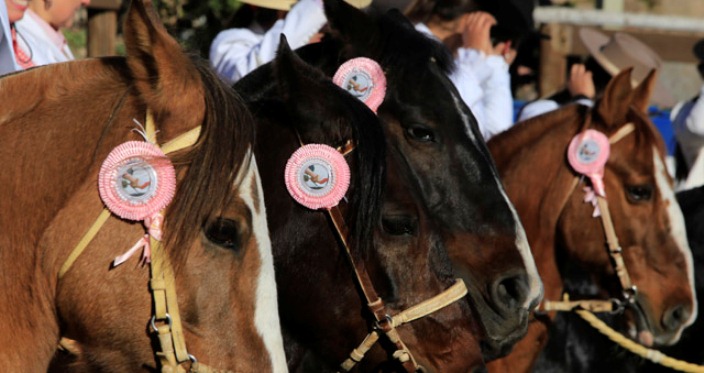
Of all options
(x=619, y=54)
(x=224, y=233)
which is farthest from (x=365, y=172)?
(x=619, y=54)

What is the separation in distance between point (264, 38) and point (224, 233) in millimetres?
1979

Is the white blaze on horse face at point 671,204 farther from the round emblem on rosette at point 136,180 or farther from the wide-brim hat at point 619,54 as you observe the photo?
the round emblem on rosette at point 136,180

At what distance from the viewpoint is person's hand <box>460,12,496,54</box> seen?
18.1ft

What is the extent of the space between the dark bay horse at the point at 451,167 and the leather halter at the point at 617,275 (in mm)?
1245

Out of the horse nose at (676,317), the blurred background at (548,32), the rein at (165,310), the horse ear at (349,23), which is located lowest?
the blurred background at (548,32)

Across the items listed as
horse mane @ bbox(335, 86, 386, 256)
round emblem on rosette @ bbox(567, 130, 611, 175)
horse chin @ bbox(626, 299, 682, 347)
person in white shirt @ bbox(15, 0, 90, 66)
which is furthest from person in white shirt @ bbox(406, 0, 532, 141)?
horse mane @ bbox(335, 86, 386, 256)

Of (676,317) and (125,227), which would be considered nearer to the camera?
(125,227)

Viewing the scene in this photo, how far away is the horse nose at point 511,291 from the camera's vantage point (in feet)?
12.7

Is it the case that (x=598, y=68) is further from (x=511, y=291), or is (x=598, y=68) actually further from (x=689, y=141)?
(x=511, y=291)

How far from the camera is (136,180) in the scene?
7.93 ft

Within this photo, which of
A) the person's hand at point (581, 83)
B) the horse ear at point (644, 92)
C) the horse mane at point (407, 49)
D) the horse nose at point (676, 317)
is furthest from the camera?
the person's hand at point (581, 83)

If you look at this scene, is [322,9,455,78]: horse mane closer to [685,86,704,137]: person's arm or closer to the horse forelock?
the horse forelock

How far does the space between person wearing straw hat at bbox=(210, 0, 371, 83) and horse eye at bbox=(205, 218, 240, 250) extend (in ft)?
5.60

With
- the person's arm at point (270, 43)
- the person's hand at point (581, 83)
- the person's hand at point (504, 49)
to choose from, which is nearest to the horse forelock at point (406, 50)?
the person's arm at point (270, 43)
